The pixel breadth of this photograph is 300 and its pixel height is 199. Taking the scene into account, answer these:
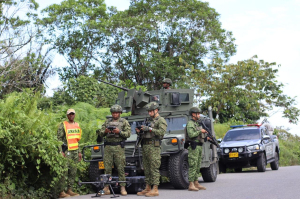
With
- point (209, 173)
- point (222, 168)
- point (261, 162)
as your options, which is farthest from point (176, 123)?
point (222, 168)

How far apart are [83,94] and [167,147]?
11703 mm

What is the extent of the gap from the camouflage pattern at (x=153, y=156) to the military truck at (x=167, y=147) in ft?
1.07

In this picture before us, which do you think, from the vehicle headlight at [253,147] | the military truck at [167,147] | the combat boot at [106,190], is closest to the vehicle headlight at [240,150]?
the vehicle headlight at [253,147]

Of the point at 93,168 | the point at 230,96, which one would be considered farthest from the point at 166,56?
the point at 93,168

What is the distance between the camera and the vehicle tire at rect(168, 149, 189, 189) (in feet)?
33.4

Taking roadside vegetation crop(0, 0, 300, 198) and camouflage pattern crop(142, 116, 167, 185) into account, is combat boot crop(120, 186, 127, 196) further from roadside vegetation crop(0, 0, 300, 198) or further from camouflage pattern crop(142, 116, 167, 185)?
roadside vegetation crop(0, 0, 300, 198)

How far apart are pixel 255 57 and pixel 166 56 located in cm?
607

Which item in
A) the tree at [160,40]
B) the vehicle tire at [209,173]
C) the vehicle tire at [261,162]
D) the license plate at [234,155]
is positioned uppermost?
the tree at [160,40]

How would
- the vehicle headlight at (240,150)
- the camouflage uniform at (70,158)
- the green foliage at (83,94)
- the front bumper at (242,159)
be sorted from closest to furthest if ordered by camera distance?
the camouflage uniform at (70,158) < the front bumper at (242,159) < the vehicle headlight at (240,150) < the green foliage at (83,94)

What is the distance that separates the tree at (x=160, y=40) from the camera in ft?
104

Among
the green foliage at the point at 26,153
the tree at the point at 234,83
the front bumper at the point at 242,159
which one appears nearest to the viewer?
the green foliage at the point at 26,153

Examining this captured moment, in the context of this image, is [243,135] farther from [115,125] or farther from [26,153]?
[26,153]

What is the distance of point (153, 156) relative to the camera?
31.3 ft

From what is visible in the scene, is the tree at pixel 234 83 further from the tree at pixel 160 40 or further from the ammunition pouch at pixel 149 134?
the ammunition pouch at pixel 149 134
